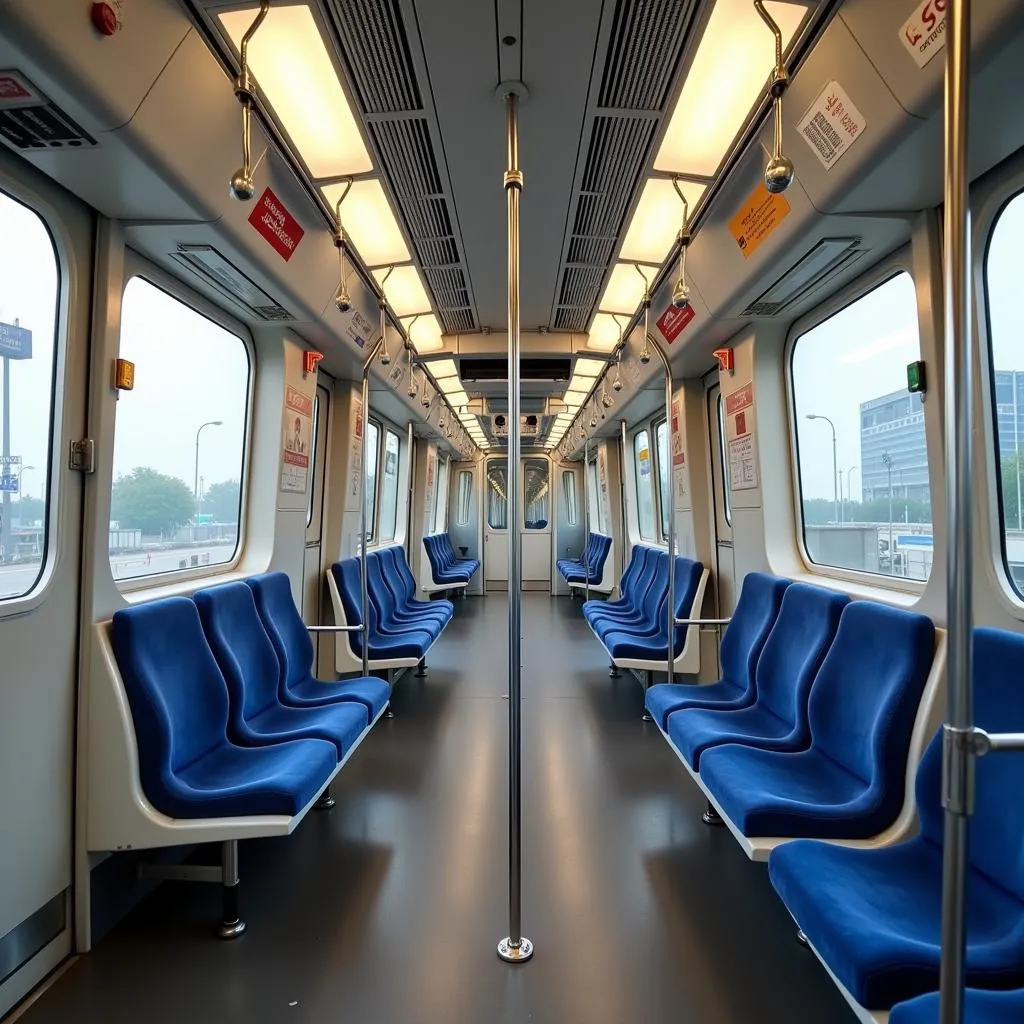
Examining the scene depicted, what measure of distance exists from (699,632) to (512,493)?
316cm

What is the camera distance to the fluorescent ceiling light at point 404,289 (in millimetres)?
4109

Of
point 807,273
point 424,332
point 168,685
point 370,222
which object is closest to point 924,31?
point 807,273

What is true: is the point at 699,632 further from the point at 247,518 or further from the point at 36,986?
the point at 36,986

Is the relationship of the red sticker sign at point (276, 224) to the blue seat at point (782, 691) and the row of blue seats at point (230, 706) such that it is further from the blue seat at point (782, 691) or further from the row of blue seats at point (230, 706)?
the blue seat at point (782, 691)

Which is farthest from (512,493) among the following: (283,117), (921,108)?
(283,117)

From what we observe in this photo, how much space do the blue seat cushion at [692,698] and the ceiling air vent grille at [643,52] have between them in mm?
2639

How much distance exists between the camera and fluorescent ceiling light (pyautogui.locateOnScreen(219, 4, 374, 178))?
2.07 m

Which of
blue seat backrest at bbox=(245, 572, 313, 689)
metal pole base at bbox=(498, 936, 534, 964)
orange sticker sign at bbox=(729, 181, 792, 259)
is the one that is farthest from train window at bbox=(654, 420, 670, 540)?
metal pole base at bbox=(498, 936, 534, 964)

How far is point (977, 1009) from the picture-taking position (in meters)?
1.22

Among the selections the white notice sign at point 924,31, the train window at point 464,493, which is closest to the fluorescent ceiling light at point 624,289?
the white notice sign at point 924,31

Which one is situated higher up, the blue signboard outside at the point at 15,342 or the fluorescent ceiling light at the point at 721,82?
the fluorescent ceiling light at the point at 721,82

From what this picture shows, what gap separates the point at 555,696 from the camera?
16.9 feet

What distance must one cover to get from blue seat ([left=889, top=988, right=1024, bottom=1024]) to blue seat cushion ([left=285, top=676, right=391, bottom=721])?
2.49m

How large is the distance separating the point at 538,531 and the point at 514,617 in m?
10.8
